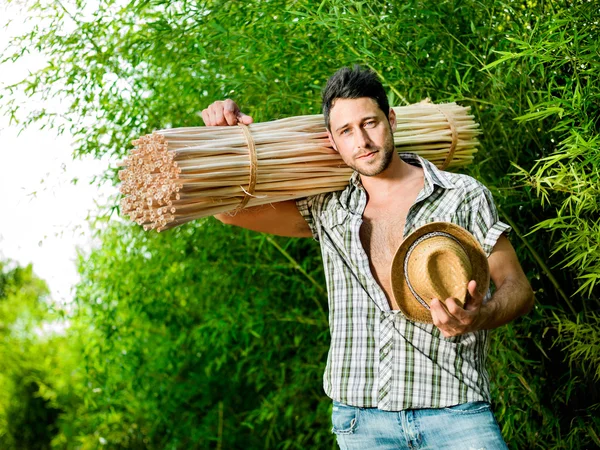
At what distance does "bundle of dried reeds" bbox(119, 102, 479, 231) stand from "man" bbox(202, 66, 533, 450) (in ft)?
0.25

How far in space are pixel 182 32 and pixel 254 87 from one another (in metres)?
0.37

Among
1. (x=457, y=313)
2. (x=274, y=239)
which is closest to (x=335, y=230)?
(x=457, y=313)

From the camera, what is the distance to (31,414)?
549 cm

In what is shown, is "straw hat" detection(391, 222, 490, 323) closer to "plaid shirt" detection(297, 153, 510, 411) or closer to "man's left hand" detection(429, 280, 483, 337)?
"man's left hand" detection(429, 280, 483, 337)

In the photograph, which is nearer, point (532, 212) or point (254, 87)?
point (532, 212)

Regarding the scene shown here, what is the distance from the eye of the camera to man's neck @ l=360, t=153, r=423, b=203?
7.05 ft

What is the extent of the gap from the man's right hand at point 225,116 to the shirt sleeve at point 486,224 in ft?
2.20

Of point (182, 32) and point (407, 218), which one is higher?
point (182, 32)

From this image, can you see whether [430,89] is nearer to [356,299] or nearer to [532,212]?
[532,212]

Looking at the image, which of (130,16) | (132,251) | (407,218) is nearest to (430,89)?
(407,218)

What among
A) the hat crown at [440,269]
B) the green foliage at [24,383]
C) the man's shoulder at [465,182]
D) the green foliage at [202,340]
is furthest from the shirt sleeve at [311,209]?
the green foliage at [24,383]

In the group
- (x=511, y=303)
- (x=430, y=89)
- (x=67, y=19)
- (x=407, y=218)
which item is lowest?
(x=511, y=303)

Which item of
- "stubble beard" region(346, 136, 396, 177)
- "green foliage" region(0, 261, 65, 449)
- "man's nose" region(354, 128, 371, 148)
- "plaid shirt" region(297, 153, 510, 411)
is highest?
"man's nose" region(354, 128, 371, 148)

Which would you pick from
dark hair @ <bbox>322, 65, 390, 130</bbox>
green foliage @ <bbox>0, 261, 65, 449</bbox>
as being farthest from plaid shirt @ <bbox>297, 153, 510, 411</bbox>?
green foliage @ <bbox>0, 261, 65, 449</bbox>
